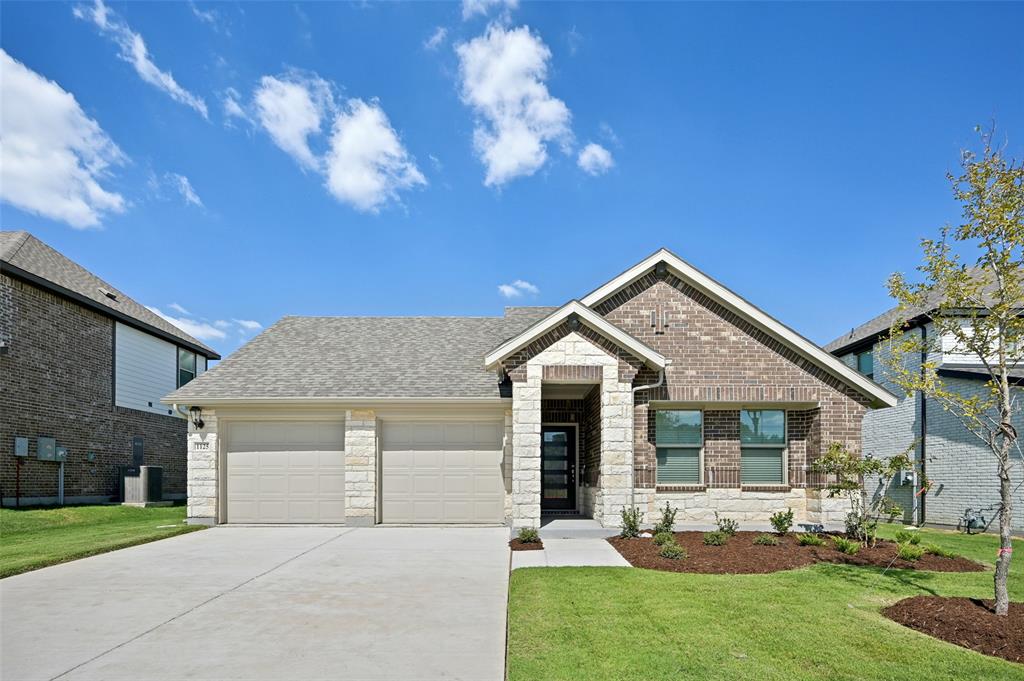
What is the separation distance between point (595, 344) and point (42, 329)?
648 inches

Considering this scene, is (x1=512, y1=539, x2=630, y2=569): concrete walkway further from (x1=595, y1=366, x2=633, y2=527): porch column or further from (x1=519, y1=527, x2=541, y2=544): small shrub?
(x1=595, y1=366, x2=633, y2=527): porch column

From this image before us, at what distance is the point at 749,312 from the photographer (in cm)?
1554

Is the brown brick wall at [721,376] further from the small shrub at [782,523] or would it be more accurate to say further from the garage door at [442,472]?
the garage door at [442,472]

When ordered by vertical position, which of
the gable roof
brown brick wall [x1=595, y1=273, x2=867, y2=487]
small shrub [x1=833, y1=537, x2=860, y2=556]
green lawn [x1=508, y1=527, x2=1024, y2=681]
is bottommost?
small shrub [x1=833, y1=537, x2=860, y2=556]

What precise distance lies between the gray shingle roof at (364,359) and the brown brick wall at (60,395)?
603 centimetres

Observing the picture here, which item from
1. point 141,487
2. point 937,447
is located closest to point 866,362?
point 937,447

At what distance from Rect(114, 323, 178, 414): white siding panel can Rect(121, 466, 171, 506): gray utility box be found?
8.78ft

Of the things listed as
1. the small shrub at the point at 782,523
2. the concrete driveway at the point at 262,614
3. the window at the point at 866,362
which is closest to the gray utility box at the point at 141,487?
the concrete driveway at the point at 262,614

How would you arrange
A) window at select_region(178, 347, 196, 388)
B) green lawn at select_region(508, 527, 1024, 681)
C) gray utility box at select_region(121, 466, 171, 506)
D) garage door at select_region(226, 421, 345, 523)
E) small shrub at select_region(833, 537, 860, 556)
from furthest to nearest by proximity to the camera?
window at select_region(178, 347, 196, 388)
gray utility box at select_region(121, 466, 171, 506)
garage door at select_region(226, 421, 345, 523)
small shrub at select_region(833, 537, 860, 556)
green lawn at select_region(508, 527, 1024, 681)

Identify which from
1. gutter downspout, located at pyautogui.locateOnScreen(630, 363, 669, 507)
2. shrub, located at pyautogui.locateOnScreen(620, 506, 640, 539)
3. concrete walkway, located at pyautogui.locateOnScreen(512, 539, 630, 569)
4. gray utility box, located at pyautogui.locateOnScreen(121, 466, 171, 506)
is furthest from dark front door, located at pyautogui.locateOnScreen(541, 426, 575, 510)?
gray utility box, located at pyautogui.locateOnScreen(121, 466, 171, 506)

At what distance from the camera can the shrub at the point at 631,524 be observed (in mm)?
13312

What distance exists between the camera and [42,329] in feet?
66.3

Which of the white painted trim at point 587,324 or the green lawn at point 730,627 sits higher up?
the white painted trim at point 587,324

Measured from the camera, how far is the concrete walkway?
10.8 m
